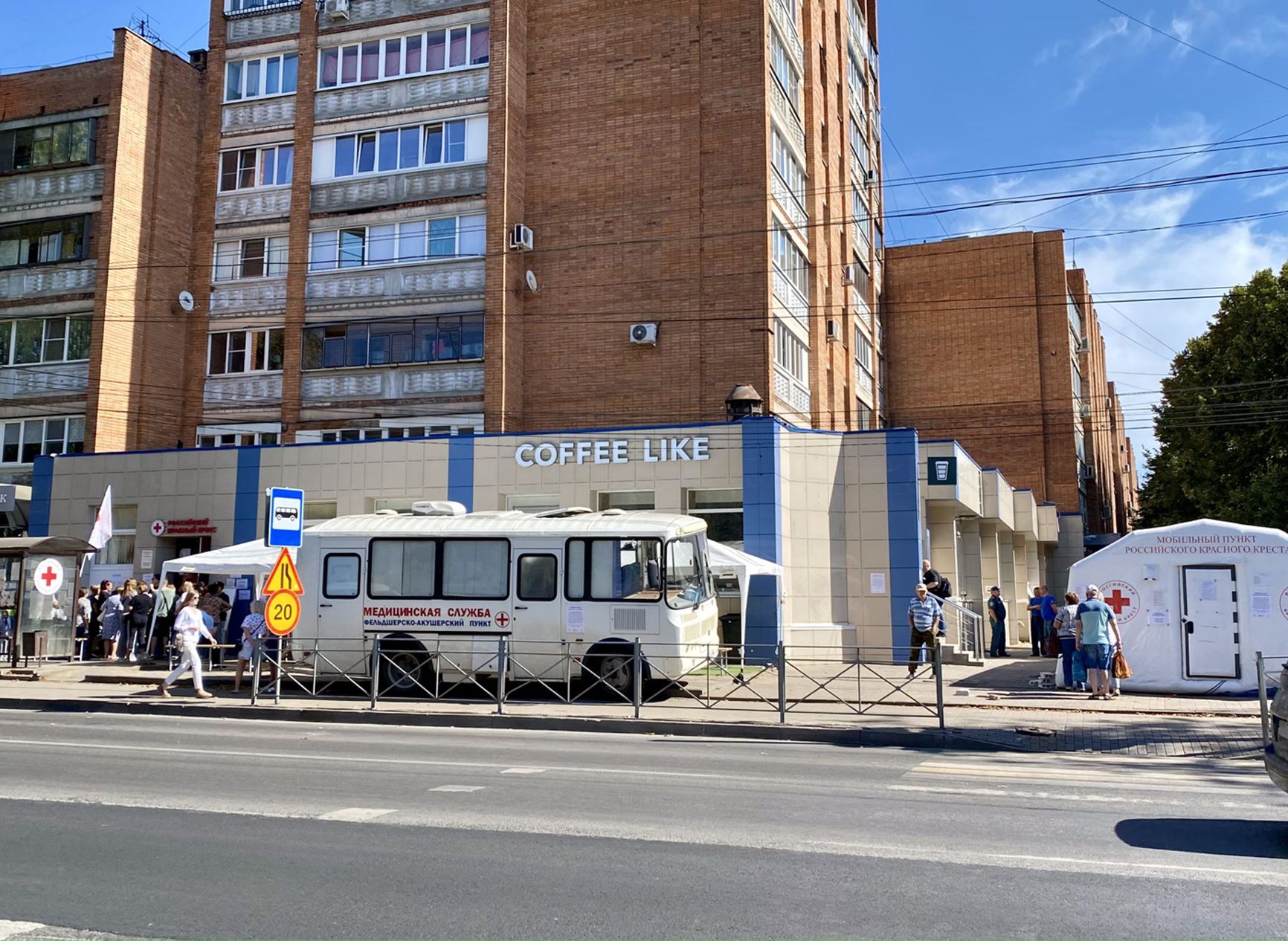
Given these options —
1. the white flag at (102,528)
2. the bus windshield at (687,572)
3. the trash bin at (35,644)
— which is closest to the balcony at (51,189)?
the white flag at (102,528)

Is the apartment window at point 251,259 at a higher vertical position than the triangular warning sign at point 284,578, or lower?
higher

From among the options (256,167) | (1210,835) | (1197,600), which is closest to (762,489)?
(1197,600)

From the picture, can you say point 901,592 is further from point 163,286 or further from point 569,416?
point 163,286

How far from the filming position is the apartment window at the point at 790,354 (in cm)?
2981

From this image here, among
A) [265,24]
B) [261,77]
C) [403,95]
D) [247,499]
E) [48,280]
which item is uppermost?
[265,24]

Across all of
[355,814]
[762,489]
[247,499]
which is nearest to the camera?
[355,814]

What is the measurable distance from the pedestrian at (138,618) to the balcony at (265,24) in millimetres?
19060

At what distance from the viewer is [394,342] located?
31.3m

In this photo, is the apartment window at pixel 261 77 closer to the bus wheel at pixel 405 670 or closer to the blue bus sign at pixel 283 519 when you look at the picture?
the blue bus sign at pixel 283 519

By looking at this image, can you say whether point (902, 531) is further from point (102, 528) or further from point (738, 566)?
point (102, 528)

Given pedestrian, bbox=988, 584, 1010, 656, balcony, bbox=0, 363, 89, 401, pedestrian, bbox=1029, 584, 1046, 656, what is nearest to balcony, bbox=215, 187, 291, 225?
balcony, bbox=0, 363, 89, 401

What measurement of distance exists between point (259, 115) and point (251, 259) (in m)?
4.52

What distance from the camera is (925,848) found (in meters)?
7.18

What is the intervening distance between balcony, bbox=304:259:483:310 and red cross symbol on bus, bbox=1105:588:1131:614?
61.2 feet
